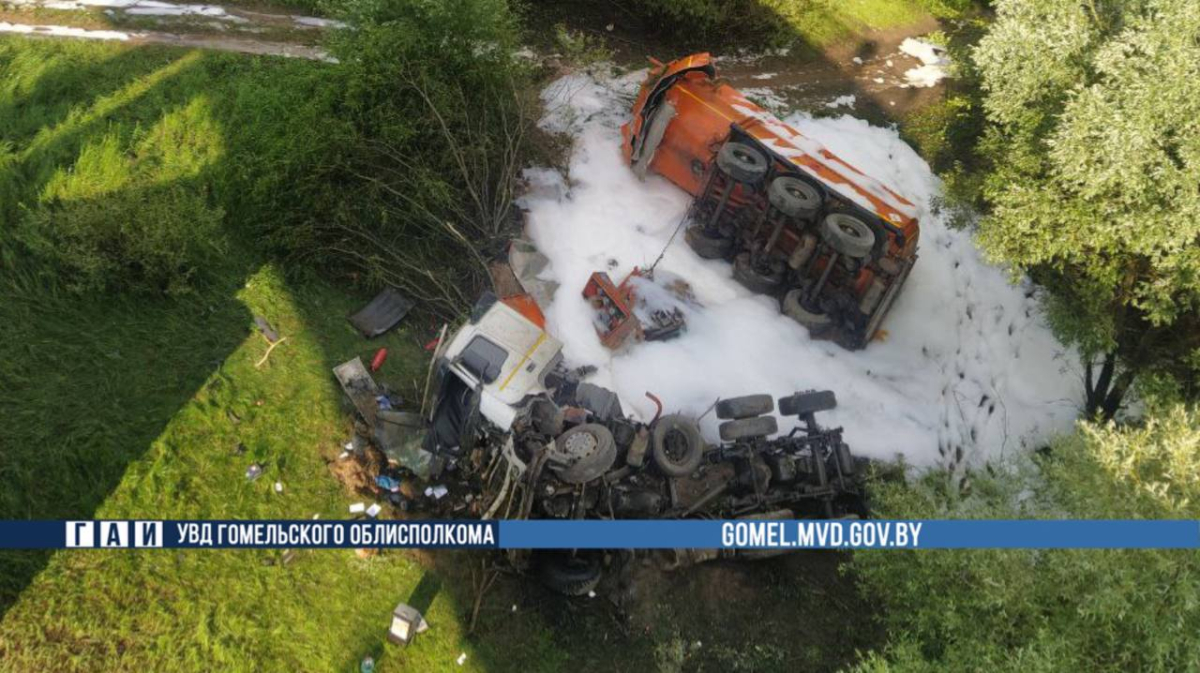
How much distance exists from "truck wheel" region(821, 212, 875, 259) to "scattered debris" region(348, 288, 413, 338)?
616 centimetres

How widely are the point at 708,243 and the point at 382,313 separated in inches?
205

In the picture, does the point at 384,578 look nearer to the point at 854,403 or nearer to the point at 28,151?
the point at 854,403

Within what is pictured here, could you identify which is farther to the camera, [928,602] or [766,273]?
[766,273]

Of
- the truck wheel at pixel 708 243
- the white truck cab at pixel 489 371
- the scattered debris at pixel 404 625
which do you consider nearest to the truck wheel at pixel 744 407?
the white truck cab at pixel 489 371

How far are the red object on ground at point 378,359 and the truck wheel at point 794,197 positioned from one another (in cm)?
605

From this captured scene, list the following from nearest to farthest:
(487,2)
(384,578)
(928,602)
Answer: (928,602)
(384,578)
(487,2)

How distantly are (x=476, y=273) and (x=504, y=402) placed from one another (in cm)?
294

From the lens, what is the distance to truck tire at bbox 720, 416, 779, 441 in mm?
9477

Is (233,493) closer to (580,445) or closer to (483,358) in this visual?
(483,358)

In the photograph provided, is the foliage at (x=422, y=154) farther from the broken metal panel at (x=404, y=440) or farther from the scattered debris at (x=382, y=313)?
the broken metal panel at (x=404, y=440)

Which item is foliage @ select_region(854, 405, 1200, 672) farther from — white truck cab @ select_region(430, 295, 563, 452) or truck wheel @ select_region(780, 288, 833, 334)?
white truck cab @ select_region(430, 295, 563, 452)

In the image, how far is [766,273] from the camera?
39.3 feet

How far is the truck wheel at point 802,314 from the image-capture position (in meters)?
11.4

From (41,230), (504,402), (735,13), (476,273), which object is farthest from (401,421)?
(735,13)
